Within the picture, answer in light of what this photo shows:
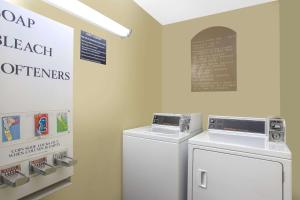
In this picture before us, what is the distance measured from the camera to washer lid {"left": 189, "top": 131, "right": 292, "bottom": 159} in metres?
1.28

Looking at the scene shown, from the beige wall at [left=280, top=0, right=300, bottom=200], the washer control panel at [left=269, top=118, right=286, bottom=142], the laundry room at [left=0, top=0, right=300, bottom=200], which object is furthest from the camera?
the beige wall at [left=280, top=0, right=300, bottom=200]

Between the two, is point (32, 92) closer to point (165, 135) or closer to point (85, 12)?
point (85, 12)

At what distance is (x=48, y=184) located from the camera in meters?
1.09

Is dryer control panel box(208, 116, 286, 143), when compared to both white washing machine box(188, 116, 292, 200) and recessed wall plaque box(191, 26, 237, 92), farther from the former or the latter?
recessed wall plaque box(191, 26, 237, 92)

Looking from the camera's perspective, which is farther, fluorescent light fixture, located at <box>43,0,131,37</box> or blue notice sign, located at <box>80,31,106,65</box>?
blue notice sign, located at <box>80,31,106,65</box>

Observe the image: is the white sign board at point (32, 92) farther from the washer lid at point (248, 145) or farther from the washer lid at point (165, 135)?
the washer lid at point (248, 145)

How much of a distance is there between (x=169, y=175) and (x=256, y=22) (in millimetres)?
1988

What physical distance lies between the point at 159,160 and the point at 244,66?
4.99 ft

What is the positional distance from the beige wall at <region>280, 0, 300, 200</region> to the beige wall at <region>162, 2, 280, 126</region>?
71mm

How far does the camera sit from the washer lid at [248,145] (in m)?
1.28

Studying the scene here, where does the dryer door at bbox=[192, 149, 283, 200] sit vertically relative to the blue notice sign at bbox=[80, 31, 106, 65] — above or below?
below

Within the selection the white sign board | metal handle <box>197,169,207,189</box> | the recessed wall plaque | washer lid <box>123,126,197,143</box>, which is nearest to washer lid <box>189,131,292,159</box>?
washer lid <box>123,126,197,143</box>

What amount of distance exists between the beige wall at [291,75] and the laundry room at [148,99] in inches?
0.6

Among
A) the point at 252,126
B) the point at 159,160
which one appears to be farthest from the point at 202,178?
the point at 252,126
